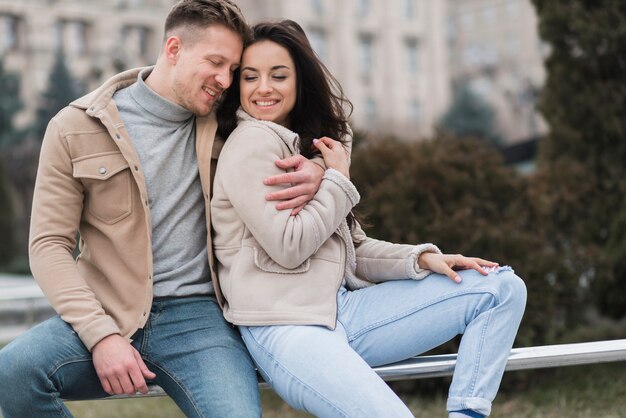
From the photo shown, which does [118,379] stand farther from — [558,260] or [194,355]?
[558,260]

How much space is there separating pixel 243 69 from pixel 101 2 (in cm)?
3524

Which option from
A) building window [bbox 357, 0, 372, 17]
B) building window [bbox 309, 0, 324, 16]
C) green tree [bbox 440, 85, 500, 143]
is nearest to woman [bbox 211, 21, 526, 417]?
green tree [bbox 440, 85, 500, 143]

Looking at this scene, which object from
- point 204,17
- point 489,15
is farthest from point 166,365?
point 489,15

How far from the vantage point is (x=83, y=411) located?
17.8 feet

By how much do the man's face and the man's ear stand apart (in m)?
0.02

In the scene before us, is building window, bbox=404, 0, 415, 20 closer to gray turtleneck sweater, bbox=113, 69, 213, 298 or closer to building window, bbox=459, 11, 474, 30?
building window, bbox=459, 11, 474, 30

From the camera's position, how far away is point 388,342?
8.42ft

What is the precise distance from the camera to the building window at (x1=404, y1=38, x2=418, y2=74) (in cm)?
4711

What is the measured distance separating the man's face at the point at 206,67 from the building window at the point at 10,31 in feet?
109

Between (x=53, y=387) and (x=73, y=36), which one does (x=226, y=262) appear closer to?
(x=53, y=387)

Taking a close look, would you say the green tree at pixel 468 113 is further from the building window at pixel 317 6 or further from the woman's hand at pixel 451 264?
the woman's hand at pixel 451 264

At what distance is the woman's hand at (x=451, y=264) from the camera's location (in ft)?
8.50

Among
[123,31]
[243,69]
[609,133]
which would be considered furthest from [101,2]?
[243,69]

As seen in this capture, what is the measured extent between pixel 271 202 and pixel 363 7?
44306 mm
